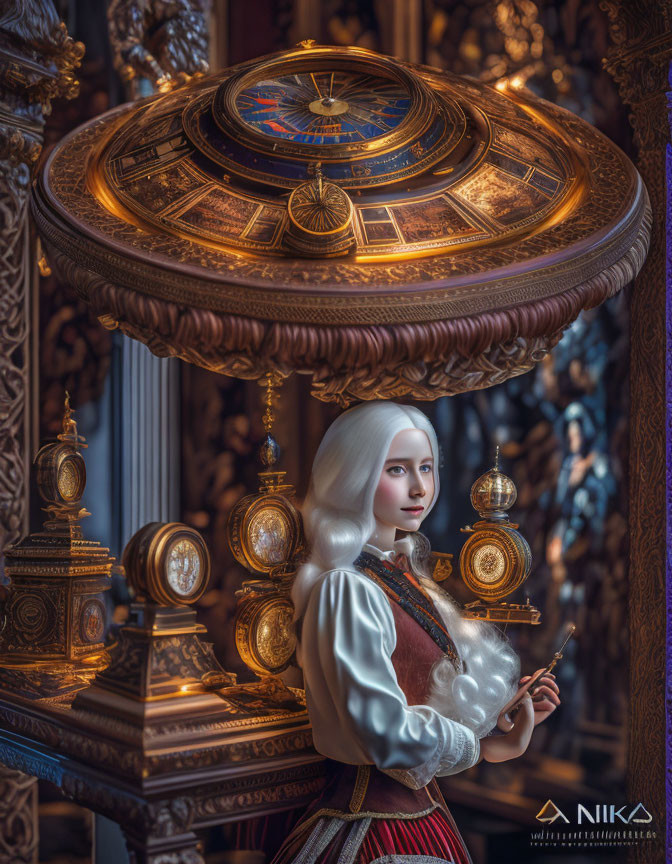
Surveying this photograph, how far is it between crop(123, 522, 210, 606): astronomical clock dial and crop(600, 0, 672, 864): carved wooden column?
4.79ft

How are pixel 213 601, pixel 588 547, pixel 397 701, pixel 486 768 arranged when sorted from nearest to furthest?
pixel 397 701 → pixel 588 547 → pixel 486 768 → pixel 213 601

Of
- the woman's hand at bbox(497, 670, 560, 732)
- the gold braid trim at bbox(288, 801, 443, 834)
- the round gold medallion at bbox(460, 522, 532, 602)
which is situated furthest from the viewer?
the round gold medallion at bbox(460, 522, 532, 602)

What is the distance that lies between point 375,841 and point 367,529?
752 millimetres

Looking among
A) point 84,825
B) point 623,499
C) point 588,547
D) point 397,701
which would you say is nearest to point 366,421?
point 397,701

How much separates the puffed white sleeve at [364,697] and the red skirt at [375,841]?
127mm

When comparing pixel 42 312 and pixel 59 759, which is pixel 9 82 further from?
pixel 59 759

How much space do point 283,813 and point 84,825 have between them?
1.81 m

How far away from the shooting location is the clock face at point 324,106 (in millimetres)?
2893

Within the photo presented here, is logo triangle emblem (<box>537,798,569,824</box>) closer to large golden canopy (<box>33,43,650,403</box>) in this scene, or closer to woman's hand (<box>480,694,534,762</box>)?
woman's hand (<box>480,694,534,762</box>)

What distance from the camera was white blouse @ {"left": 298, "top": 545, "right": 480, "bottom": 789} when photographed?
2324 millimetres

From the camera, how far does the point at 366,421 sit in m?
2.63

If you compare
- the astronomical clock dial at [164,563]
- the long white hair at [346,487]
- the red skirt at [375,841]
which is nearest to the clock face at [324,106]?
the long white hair at [346,487]

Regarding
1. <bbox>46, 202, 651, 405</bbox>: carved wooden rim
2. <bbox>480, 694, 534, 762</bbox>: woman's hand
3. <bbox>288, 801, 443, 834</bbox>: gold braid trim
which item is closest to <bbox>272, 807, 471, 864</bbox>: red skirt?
→ <bbox>288, 801, 443, 834</bbox>: gold braid trim

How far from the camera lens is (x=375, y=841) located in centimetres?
241
